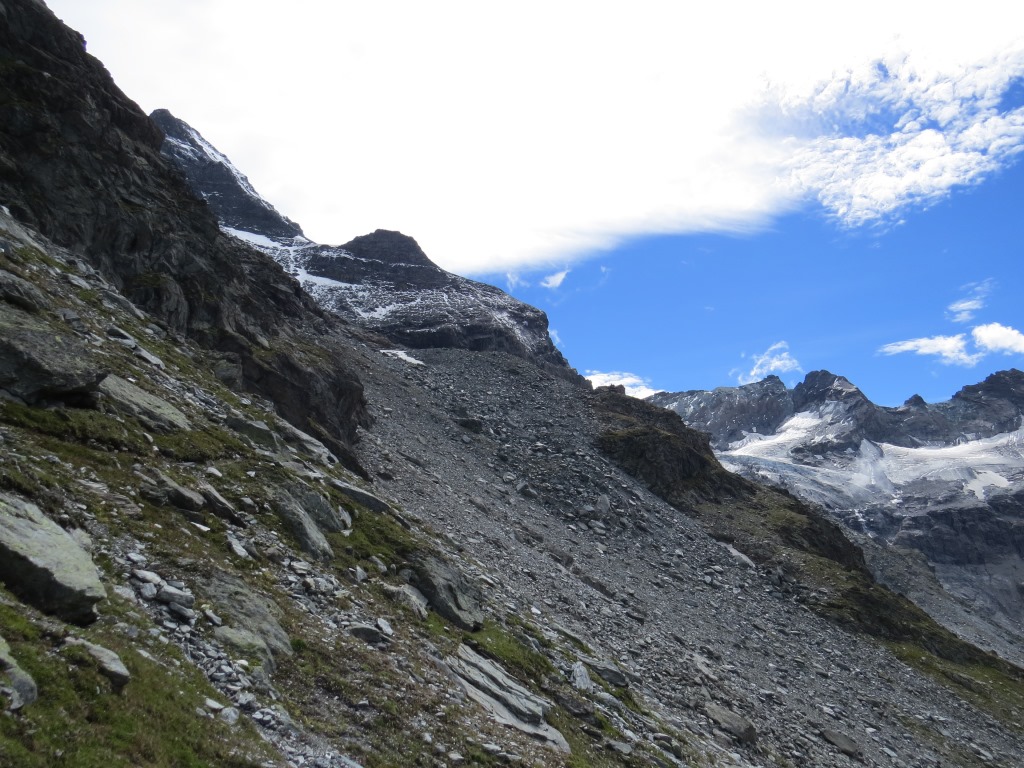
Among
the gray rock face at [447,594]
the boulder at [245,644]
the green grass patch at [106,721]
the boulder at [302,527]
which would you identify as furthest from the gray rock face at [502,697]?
the green grass patch at [106,721]

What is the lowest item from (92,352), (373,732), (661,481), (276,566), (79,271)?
(373,732)

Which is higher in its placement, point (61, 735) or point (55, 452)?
→ point (55, 452)

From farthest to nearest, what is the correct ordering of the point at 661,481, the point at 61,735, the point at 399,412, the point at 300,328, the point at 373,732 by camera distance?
the point at 300,328 < the point at 661,481 < the point at 399,412 < the point at 373,732 < the point at 61,735

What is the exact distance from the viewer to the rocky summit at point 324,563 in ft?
44.5

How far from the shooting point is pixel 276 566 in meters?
20.9

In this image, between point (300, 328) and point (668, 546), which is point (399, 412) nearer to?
point (300, 328)

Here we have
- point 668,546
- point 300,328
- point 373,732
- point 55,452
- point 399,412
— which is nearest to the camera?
point 373,732

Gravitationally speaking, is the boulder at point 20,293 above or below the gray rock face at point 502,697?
above

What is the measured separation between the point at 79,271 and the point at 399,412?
40282mm

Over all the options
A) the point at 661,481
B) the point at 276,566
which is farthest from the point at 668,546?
the point at 276,566

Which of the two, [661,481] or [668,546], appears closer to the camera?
[668,546]

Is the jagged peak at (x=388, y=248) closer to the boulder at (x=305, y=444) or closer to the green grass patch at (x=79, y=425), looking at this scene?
the boulder at (x=305, y=444)

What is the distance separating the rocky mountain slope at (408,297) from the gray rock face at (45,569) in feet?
392

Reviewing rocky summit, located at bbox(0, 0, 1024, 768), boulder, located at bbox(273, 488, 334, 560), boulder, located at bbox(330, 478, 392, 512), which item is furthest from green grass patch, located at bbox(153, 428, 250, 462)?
boulder, located at bbox(330, 478, 392, 512)
